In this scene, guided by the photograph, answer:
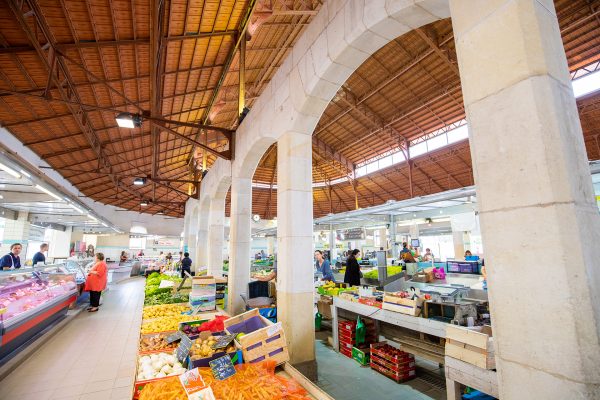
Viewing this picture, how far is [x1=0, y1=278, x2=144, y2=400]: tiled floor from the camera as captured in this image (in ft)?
13.1

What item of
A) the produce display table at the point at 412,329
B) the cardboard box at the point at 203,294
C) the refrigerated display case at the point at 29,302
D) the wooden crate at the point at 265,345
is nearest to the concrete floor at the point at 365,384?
the produce display table at the point at 412,329

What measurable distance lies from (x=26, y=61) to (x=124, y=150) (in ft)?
22.3

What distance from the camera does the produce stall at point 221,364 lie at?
9.70 feet

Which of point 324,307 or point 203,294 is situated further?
point 324,307

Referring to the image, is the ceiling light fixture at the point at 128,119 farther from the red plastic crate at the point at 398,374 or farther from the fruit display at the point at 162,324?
the red plastic crate at the point at 398,374

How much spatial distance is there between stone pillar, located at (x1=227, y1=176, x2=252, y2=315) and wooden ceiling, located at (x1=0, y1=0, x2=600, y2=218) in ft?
6.73

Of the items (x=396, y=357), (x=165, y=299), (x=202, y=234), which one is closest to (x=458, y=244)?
(x=202, y=234)

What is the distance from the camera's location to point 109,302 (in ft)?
34.0

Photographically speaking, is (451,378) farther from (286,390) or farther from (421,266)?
(421,266)

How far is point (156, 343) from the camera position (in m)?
4.57

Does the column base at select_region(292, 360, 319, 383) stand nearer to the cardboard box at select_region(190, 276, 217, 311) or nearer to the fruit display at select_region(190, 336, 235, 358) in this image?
the fruit display at select_region(190, 336, 235, 358)

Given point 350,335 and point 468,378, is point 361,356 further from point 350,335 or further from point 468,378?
point 468,378

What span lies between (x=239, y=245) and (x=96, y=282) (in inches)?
202

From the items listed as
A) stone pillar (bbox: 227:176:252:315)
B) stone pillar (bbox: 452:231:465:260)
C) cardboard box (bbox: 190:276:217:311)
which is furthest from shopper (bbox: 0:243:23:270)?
stone pillar (bbox: 452:231:465:260)
